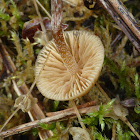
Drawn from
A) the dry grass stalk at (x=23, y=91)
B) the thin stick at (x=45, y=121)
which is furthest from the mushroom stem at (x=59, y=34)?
the dry grass stalk at (x=23, y=91)

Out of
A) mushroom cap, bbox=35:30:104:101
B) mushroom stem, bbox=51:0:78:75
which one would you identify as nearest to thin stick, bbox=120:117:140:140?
mushroom cap, bbox=35:30:104:101

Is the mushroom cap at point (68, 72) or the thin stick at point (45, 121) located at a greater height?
the mushroom cap at point (68, 72)

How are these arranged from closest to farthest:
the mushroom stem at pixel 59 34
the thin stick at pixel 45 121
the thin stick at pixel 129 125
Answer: the mushroom stem at pixel 59 34 → the thin stick at pixel 129 125 → the thin stick at pixel 45 121

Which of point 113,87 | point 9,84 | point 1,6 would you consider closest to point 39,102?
point 9,84

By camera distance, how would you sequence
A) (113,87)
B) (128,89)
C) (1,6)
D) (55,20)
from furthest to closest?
(1,6)
(113,87)
(128,89)
(55,20)

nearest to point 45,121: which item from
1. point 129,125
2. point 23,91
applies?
point 23,91

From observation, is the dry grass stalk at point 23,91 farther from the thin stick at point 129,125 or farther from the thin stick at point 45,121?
the thin stick at point 129,125

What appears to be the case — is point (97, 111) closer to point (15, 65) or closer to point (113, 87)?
point (113, 87)

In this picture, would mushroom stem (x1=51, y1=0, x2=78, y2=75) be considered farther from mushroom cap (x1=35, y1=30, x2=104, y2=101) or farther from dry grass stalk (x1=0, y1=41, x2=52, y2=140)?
dry grass stalk (x1=0, y1=41, x2=52, y2=140)
